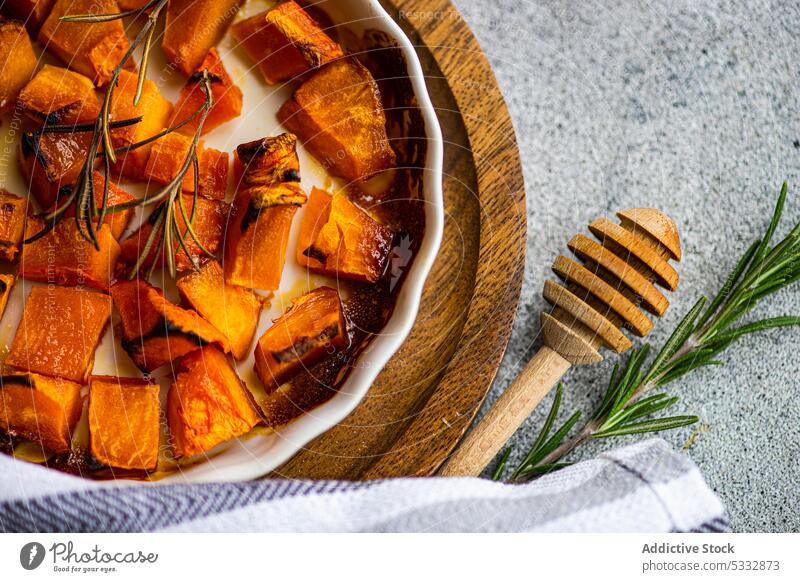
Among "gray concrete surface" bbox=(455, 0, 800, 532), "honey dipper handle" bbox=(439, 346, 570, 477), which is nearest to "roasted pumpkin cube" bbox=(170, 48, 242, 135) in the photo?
"gray concrete surface" bbox=(455, 0, 800, 532)

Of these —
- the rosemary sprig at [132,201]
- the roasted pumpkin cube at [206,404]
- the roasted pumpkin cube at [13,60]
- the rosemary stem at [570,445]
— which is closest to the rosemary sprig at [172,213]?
the rosemary sprig at [132,201]

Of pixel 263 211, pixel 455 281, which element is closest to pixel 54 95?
pixel 263 211

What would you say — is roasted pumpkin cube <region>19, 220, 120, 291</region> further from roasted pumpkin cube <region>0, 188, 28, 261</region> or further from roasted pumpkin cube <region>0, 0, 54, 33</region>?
roasted pumpkin cube <region>0, 0, 54, 33</region>

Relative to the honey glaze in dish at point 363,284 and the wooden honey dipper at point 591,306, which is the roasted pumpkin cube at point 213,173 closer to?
the honey glaze in dish at point 363,284

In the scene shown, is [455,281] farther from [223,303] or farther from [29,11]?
[29,11]

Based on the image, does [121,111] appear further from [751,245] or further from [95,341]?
[751,245]
